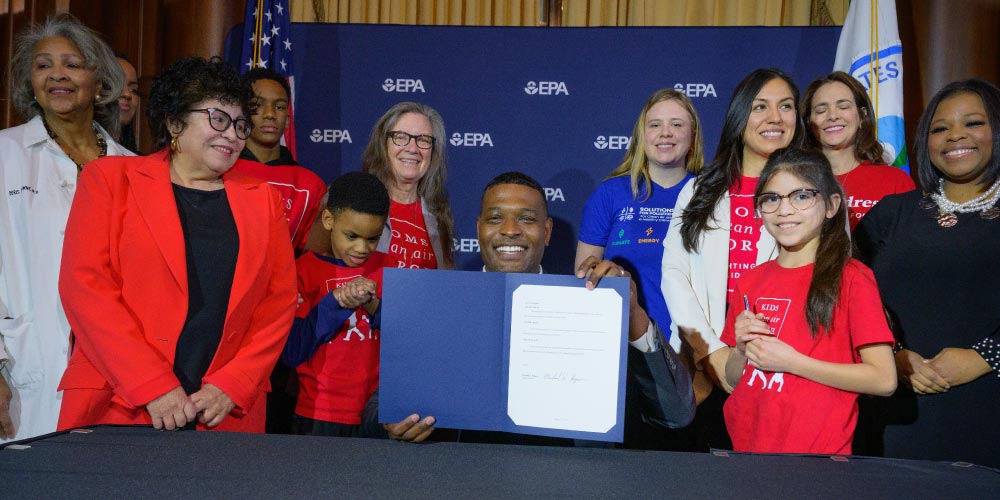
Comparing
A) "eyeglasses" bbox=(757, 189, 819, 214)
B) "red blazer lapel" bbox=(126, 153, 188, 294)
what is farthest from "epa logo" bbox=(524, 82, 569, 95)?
"red blazer lapel" bbox=(126, 153, 188, 294)

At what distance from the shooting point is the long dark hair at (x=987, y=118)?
252 cm

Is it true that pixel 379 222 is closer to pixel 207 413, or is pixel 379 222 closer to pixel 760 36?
pixel 207 413

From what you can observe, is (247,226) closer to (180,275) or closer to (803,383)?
(180,275)

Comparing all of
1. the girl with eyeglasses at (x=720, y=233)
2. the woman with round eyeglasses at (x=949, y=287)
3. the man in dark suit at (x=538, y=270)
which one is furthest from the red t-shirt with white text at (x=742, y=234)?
the man in dark suit at (x=538, y=270)

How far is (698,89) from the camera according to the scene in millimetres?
4457

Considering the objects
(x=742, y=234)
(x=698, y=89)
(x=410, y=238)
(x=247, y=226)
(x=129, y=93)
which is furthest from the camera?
(x=698, y=89)

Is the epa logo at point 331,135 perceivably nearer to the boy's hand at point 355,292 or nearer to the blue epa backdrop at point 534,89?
the blue epa backdrop at point 534,89

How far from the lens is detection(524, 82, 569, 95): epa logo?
4.54 meters

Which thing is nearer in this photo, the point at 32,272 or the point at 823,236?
the point at 823,236

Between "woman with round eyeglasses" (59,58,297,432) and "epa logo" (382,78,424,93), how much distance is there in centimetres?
233

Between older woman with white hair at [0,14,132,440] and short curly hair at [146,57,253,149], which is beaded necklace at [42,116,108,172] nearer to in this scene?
older woman with white hair at [0,14,132,440]

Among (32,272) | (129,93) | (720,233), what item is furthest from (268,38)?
(720,233)

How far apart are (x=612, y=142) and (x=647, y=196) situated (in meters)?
1.22

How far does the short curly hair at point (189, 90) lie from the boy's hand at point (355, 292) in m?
0.61
